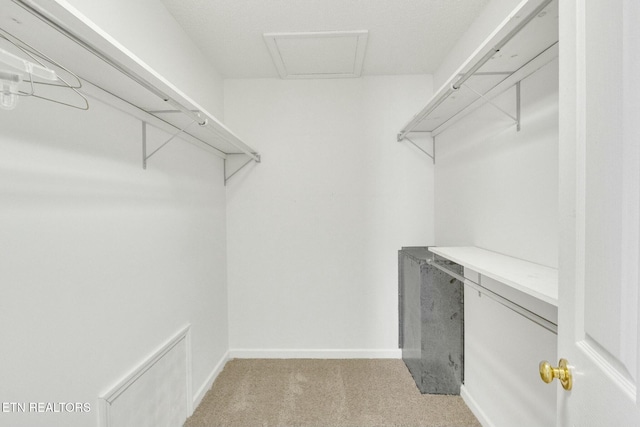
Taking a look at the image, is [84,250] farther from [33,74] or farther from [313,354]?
[313,354]

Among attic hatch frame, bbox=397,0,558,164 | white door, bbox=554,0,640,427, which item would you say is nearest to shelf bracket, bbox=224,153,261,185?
attic hatch frame, bbox=397,0,558,164

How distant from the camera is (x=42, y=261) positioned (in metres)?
0.91

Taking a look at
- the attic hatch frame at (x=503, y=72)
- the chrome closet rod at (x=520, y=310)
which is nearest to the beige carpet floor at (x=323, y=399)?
the chrome closet rod at (x=520, y=310)

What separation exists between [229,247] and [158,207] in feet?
3.42

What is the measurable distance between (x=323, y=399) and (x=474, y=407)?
904 mm

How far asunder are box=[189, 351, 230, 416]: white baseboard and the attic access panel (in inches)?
88.8

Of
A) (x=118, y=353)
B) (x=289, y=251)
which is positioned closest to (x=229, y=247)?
(x=289, y=251)

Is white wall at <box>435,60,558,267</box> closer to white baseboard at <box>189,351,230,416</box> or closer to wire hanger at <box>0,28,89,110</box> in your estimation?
wire hanger at <box>0,28,89,110</box>

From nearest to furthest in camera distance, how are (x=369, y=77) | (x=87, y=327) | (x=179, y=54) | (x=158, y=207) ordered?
1. (x=87, y=327)
2. (x=158, y=207)
3. (x=179, y=54)
4. (x=369, y=77)

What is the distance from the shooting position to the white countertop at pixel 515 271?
2.97 feet

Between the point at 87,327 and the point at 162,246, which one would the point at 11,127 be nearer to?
the point at 87,327

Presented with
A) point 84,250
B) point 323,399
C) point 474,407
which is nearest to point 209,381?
point 323,399

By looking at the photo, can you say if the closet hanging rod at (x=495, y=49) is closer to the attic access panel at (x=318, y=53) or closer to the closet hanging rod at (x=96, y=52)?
the attic access panel at (x=318, y=53)

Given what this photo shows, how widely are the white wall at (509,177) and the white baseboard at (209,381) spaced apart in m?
1.91
